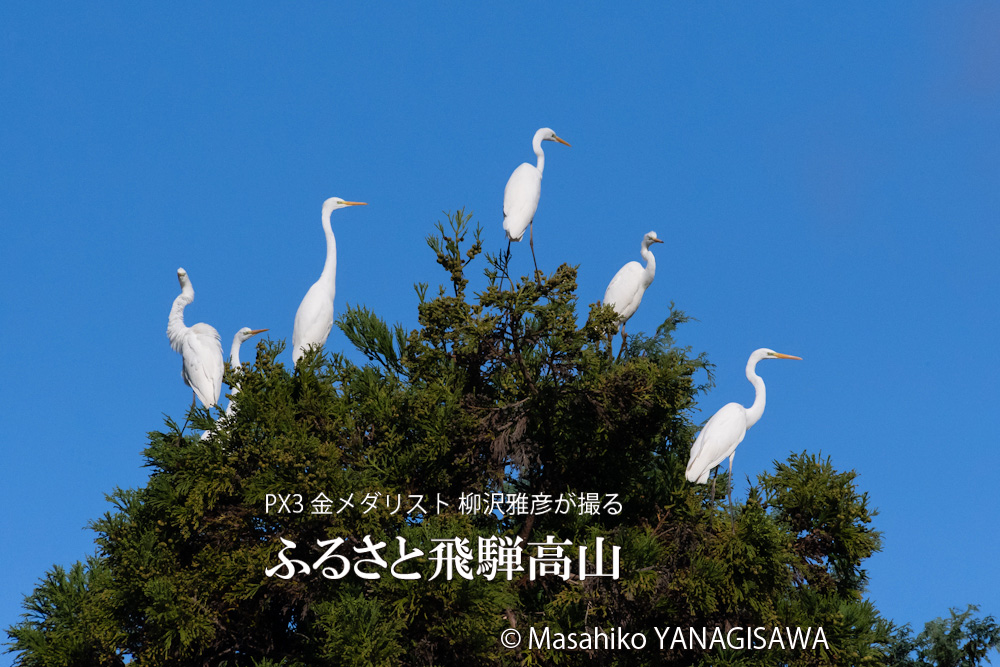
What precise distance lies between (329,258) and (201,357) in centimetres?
296

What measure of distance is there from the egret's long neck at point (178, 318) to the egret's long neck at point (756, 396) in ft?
23.3

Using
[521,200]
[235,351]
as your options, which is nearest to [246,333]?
[235,351]

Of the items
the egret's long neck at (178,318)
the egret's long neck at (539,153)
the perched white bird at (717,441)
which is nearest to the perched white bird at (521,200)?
the egret's long neck at (539,153)

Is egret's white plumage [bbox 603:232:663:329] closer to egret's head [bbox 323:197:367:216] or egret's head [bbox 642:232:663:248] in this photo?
egret's head [bbox 642:232:663:248]

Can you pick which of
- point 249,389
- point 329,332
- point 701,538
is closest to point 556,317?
point 701,538

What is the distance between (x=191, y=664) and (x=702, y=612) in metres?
5.28

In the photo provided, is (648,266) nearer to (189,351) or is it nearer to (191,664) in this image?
(189,351)

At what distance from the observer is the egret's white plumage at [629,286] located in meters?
15.4

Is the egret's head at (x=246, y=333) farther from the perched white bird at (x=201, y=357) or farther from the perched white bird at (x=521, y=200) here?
the perched white bird at (x=521, y=200)

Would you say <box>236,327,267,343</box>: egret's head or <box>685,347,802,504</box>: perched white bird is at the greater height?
<box>236,327,267,343</box>: egret's head

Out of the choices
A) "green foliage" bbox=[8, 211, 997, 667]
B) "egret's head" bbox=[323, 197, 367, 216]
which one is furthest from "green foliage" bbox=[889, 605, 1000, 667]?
"egret's head" bbox=[323, 197, 367, 216]

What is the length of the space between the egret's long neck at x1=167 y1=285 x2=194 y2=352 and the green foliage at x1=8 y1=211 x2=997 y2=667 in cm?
211

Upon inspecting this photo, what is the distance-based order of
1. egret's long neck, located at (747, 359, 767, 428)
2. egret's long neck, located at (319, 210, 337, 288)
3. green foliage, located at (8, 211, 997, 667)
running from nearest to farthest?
1. green foliage, located at (8, 211, 997, 667)
2. egret's long neck, located at (747, 359, 767, 428)
3. egret's long neck, located at (319, 210, 337, 288)

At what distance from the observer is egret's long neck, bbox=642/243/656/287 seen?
15755 mm
